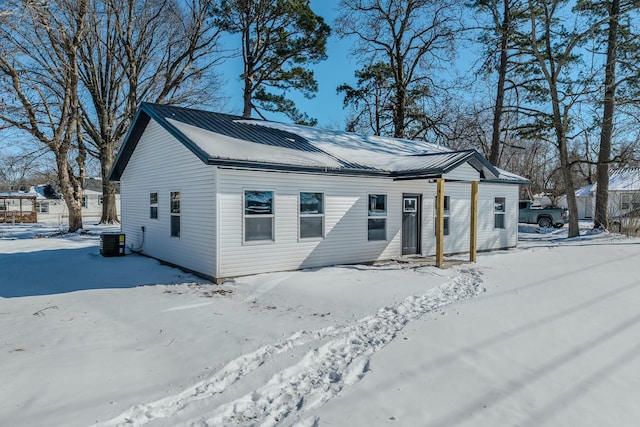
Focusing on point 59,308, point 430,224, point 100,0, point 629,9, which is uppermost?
point 100,0

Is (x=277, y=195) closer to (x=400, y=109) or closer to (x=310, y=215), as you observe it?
(x=310, y=215)

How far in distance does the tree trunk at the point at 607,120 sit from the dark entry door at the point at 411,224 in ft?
34.4

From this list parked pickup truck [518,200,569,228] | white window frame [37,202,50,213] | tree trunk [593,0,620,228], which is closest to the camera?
tree trunk [593,0,620,228]

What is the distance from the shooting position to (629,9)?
15812 millimetres

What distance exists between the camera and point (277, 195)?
9.05 metres

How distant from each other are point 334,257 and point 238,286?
302 cm

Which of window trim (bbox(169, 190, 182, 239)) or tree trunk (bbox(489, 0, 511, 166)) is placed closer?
window trim (bbox(169, 190, 182, 239))

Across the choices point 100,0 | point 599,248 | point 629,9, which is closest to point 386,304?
point 599,248

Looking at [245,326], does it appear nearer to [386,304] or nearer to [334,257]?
[386,304]

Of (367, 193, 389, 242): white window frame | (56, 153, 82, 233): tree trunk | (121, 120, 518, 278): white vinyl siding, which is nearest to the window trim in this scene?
(121, 120, 518, 278): white vinyl siding

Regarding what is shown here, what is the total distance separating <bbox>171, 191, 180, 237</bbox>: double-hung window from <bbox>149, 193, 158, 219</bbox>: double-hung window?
1301mm

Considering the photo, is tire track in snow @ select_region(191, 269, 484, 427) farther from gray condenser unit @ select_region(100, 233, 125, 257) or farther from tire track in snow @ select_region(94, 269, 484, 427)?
gray condenser unit @ select_region(100, 233, 125, 257)

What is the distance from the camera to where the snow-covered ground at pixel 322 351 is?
3.29m

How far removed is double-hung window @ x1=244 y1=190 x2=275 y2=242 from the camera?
8.69 m
